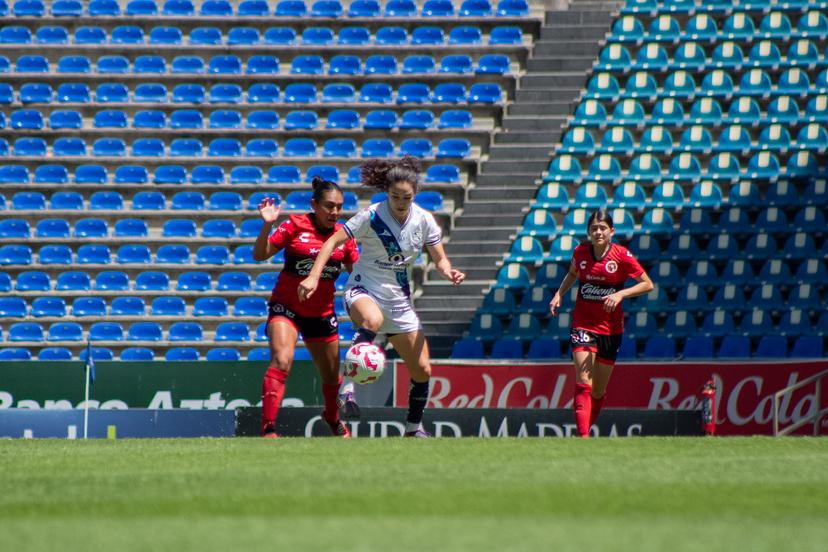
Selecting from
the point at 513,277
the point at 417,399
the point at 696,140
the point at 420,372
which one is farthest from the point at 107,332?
the point at 420,372

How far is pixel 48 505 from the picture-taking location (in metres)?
6.25

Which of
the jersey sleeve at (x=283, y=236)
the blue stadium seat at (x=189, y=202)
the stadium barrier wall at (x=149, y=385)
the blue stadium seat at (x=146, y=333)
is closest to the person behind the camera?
the jersey sleeve at (x=283, y=236)

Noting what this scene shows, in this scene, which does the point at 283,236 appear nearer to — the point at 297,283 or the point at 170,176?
the point at 297,283

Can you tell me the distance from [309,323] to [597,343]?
2.93m

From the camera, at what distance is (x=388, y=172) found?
10.7 m

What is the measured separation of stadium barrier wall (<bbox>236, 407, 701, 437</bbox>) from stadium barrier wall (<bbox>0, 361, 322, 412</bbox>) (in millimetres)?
4502

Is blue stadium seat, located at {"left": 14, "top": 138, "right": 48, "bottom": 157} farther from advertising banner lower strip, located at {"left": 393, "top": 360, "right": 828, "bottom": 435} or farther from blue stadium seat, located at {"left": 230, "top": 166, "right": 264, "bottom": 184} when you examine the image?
advertising banner lower strip, located at {"left": 393, "top": 360, "right": 828, "bottom": 435}

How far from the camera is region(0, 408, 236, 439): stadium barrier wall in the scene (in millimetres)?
18109

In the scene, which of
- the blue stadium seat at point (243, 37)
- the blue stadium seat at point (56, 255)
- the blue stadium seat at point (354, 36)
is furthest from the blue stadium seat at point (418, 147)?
the blue stadium seat at point (56, 255)

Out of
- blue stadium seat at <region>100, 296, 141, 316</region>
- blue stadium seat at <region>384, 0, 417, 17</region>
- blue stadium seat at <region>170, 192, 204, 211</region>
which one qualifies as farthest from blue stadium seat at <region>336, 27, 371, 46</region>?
blue stadium seat at <region>100, 296, 141, 316</region>

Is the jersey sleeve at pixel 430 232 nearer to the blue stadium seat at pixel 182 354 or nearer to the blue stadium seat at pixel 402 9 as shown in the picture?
the blue stadium seat at pixel 182 354

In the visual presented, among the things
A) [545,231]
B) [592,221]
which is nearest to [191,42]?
[545,231]

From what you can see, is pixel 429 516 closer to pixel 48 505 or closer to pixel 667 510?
pixel 667 510

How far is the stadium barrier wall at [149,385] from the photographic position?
65.5 feet
